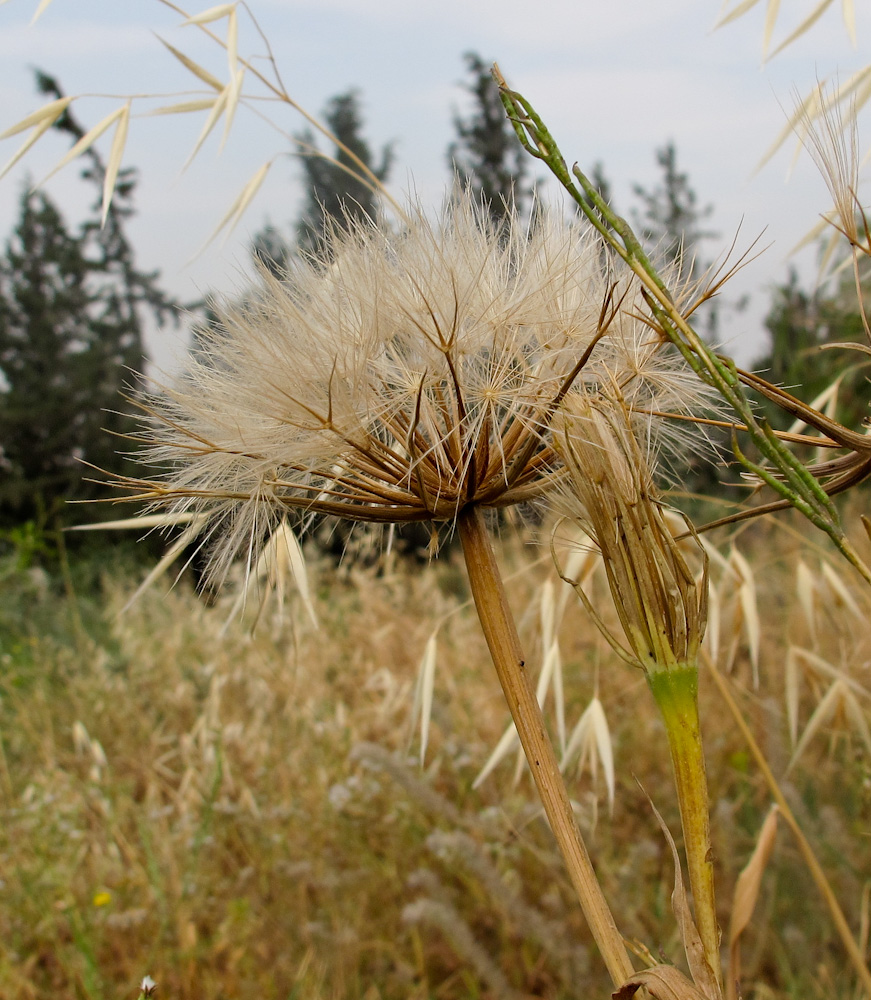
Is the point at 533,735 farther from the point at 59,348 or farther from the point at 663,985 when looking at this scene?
the point at 59,348

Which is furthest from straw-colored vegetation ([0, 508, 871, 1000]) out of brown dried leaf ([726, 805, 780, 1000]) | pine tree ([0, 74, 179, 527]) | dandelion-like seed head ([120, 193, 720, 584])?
pine tree ([0, 74, 179, 527])

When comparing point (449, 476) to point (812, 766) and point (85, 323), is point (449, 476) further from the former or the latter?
point (85, 323)

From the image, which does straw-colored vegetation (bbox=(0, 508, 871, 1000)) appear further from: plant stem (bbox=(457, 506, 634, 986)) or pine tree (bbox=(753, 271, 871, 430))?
pine tree (bbox=(753, 271, 871, 430))

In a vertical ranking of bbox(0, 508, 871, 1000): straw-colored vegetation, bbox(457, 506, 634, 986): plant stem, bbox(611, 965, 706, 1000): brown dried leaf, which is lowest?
bbox(0, 508, 871, 1000): straw-colored vegetation

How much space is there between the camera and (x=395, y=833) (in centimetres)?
231

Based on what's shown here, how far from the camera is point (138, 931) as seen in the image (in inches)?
82.4

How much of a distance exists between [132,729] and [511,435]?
315cm

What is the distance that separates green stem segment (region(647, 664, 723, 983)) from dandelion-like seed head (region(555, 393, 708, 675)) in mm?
13

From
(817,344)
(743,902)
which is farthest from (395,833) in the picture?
(817,344)

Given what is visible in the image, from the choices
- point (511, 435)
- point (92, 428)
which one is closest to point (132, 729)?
point (511, 435)

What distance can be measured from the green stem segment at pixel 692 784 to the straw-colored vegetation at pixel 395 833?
63cm

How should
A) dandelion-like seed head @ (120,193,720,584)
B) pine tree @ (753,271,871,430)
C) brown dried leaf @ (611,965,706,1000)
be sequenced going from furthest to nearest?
pine tree @ (753,271,871,430) → dandelion-like seed head @ (120,193,720,584) → brown dried leaf @ (611,965,706,1000)

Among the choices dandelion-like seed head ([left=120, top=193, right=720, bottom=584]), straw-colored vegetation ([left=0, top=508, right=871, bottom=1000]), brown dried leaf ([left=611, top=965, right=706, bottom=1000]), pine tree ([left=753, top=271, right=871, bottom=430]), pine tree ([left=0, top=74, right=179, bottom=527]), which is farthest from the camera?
pine tree ([left=0, top=74, right=179, bottom=527])

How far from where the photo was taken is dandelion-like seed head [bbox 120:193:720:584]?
0.63 meters
